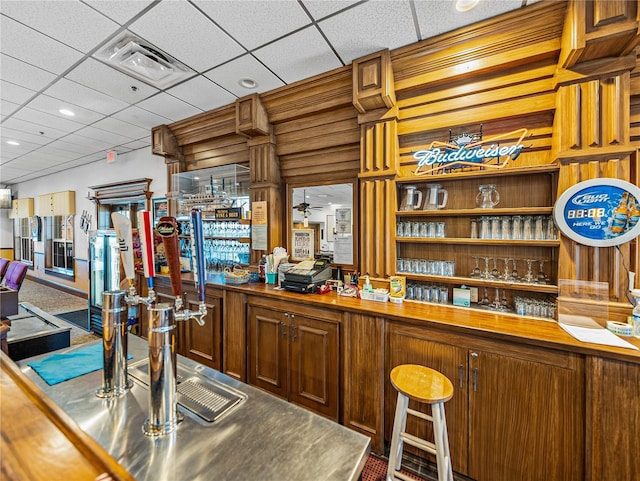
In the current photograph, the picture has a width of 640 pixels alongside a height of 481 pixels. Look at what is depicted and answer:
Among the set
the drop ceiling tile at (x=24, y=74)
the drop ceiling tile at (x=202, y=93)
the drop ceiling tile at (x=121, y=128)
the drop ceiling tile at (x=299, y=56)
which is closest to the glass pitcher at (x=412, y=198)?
the drop ceiling tile at (x=299, y=56)

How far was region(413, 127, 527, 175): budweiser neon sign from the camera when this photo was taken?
2.16 m

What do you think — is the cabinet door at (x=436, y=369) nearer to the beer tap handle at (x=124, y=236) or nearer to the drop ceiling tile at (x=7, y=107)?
the beer tap handle at (x=124, y=236)

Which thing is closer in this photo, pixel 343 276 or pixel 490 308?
pixel 490 308

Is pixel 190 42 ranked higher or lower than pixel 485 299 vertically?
higher

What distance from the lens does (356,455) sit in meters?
0.82

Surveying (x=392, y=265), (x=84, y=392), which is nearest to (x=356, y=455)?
(x=84, y=392)

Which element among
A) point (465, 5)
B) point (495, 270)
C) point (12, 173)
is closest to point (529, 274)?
point (495, 270)

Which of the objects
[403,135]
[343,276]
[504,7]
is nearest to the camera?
[504,7]

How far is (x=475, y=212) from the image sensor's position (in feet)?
7.29

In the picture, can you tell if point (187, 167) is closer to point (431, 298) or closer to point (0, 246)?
point (431, 298)

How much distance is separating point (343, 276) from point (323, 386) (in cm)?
106

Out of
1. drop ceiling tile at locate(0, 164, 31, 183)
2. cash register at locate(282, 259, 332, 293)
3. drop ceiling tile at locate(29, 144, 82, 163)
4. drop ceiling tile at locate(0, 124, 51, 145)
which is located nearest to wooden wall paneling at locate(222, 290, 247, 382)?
cash register at locate(282, 259, 332, 293)

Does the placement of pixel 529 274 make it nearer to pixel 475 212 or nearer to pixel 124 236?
pixel 475 212

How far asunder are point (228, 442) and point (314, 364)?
5.47 feet
